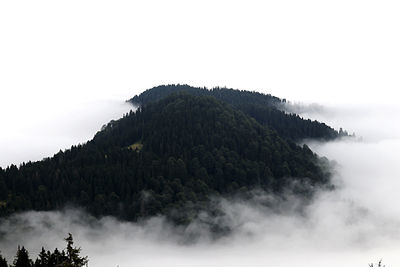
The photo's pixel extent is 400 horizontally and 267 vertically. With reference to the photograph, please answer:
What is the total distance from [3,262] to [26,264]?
1092cm

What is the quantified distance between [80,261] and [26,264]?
174ft

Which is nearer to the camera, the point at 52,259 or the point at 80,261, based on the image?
the point at 80,261

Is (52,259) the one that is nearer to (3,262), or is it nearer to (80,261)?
(3,262)

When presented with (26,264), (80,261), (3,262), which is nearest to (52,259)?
(26,264)

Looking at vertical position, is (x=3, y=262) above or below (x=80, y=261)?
above

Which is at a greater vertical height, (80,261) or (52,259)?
(52,259)

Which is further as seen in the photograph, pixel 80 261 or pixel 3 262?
pixel 3 262

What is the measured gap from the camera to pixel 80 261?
66375mm

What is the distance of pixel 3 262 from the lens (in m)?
119

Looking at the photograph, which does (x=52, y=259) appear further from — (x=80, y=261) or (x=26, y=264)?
(x=80, y=261)

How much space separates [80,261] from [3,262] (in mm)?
63158

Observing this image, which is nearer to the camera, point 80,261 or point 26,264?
point 80,261

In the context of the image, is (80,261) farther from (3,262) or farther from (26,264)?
(3,262)

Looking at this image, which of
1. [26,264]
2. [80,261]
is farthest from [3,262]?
[80,261]
